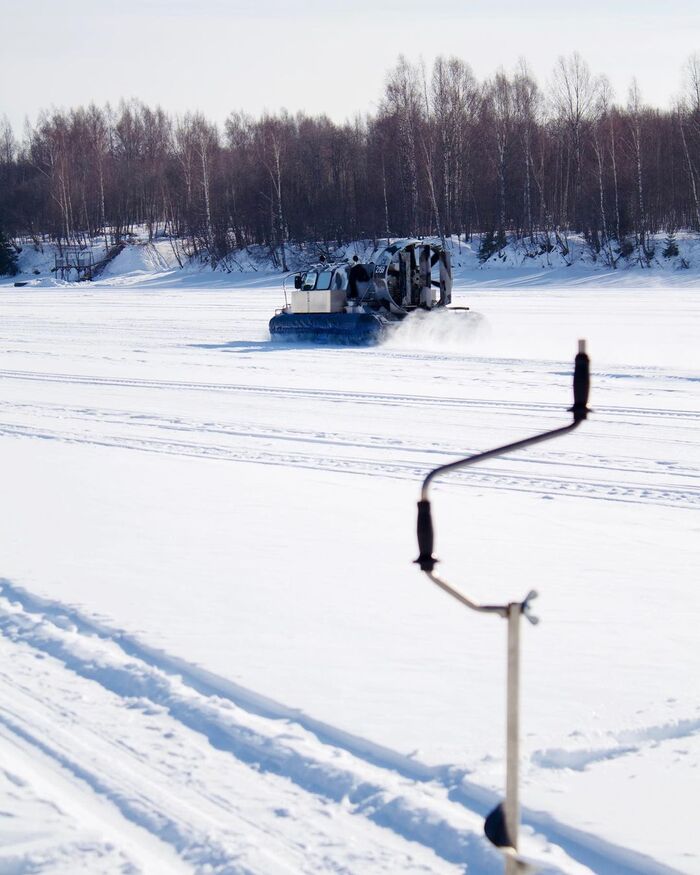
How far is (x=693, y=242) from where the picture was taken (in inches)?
1614

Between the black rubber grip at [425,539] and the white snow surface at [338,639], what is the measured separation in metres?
2.11

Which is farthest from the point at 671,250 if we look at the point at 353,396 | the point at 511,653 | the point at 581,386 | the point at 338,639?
the point at 511,653

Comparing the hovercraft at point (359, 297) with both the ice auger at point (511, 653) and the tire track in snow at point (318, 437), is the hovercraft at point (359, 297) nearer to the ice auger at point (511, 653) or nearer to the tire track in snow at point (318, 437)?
the tire track in snow at point (318, 437)

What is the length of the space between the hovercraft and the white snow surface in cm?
617

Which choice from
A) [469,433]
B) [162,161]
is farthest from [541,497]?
[162,161]

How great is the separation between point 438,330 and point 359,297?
171cm

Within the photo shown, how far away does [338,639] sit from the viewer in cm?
514

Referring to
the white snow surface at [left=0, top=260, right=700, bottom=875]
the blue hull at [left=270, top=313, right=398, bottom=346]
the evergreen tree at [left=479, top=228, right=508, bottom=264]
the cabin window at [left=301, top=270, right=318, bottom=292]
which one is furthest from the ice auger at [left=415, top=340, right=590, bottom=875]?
the evergreen tree at [left=479, top=228, right=508, bottom=264]

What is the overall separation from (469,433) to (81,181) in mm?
65057

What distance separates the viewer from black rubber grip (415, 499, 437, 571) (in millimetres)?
1300

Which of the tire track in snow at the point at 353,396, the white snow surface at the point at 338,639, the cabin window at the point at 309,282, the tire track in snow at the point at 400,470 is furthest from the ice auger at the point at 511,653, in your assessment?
the cabin window at the point at 309,282

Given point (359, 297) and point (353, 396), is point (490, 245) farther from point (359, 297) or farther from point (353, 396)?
point (353, 396)

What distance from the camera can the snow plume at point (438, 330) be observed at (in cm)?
1934

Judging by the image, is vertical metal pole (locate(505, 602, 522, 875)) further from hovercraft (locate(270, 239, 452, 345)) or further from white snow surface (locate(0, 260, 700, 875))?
hovercraft (locate(270, 239, 452, 345))
